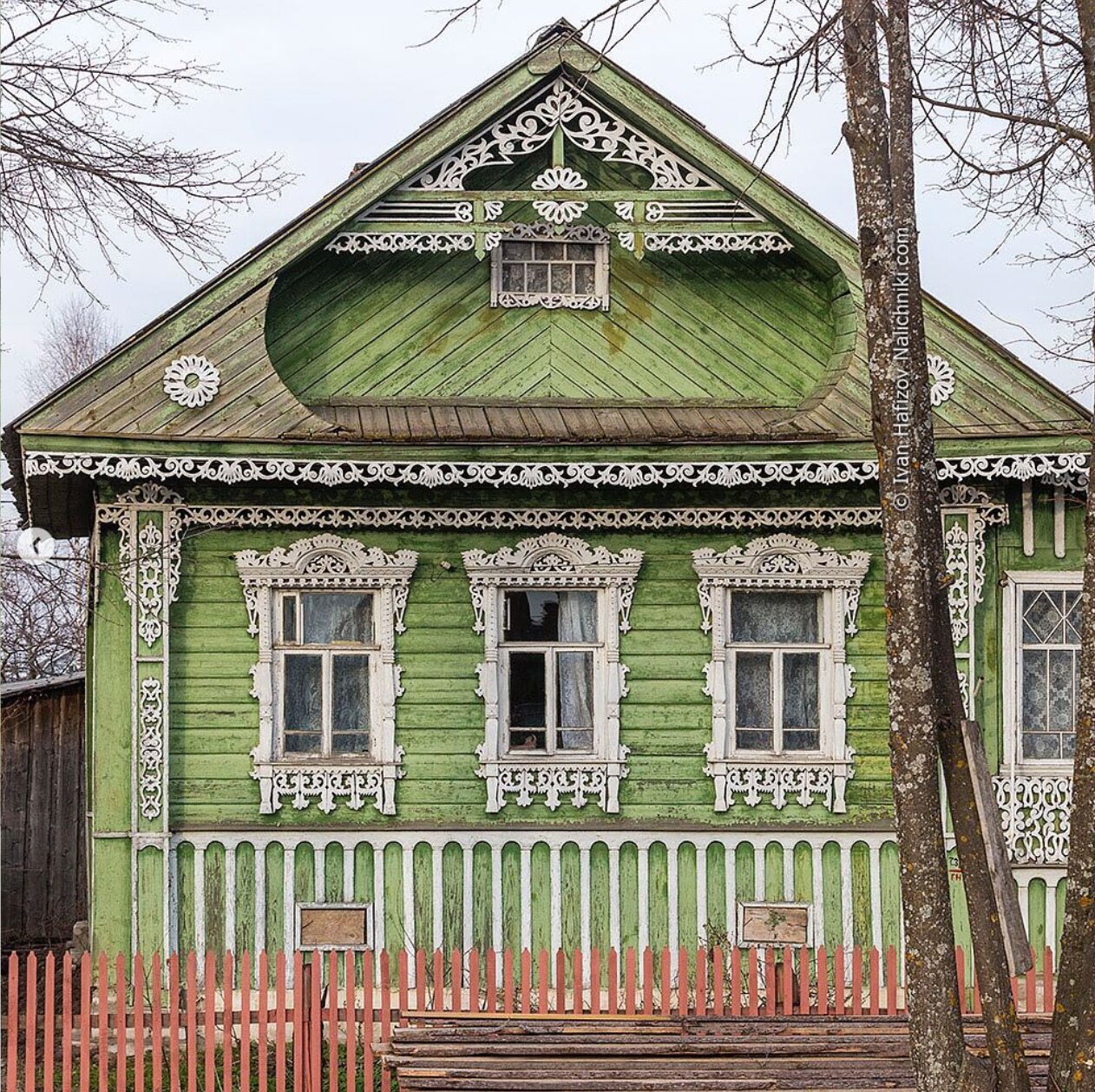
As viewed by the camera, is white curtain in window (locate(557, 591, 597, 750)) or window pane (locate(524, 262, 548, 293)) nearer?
white curtain in window (locate(557, 591, 597, 750))

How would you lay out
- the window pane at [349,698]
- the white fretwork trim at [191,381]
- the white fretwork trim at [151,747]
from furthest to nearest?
the window pane at [349,698] < the white fretwork trim at [151,747] < the white fretwork trim at [191,381]

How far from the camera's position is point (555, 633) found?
11664mm

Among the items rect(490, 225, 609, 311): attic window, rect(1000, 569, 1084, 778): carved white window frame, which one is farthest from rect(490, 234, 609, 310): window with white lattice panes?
rect(1000, 569, 1084, 778): carved white window frame

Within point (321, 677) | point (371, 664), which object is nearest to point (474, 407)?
point (371, 664)

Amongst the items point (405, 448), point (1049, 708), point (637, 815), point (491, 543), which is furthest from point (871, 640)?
point (405, 448)

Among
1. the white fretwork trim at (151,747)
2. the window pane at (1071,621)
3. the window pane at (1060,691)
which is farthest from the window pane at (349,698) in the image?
the window pane at (1071,621)

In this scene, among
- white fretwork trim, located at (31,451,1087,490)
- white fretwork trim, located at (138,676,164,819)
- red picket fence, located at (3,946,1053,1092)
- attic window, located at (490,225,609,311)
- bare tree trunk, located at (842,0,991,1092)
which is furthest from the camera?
attic window, located at (490,225,609,311)

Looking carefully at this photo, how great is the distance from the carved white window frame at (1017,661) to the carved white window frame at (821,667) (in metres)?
1.04

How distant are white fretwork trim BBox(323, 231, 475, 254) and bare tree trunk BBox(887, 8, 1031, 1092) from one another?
4.91 meters

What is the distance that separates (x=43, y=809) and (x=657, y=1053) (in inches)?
350

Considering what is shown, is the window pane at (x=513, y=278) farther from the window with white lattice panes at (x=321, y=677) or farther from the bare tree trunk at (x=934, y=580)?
the bare tree trunk at (x=934, y=580)

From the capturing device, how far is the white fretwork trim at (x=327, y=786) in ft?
37.0

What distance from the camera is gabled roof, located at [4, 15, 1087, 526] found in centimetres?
1080

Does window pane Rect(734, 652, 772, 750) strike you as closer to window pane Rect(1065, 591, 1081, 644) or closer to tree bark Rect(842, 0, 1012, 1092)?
window pane Rect(1065, 591, 1081, 644)
